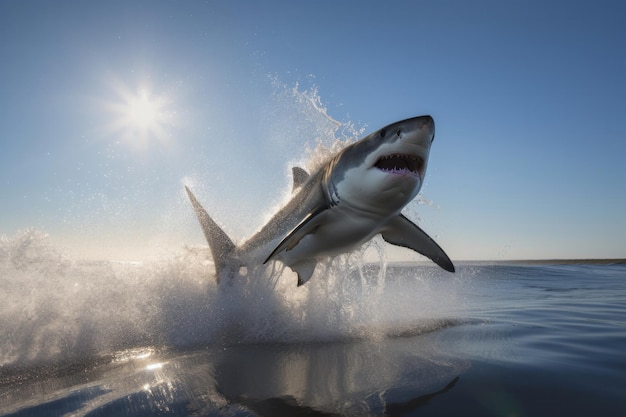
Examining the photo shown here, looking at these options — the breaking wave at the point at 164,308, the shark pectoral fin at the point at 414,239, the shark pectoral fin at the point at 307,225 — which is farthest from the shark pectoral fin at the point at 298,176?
the shark pectoral fin at the point at 414,239

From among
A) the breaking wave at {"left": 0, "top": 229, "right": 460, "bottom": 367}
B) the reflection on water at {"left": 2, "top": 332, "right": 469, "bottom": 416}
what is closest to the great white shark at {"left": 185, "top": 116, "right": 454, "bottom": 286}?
the breaking wave at {"left": 0, "top": 229, "right": 460, "bottom": 367}

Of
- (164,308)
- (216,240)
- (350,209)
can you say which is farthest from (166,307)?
(350,209)

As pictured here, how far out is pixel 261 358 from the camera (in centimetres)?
432

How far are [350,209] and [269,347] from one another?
228cm

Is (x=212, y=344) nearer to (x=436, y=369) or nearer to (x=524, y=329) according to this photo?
(x=436, y=369)

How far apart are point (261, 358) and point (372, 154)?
290 centimetres

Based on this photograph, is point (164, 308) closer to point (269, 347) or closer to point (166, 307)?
point (166, 307)

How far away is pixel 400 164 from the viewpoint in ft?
16.1

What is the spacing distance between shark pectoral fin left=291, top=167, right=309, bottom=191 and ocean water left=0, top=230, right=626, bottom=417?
1796mm

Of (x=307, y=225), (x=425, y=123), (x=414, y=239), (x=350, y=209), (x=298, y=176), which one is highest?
(x=298, y=176)

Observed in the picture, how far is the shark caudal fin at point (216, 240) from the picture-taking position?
804 centimetres

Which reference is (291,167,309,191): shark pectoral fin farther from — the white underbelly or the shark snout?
the shark snout

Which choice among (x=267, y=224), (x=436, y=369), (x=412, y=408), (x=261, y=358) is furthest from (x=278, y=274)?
(x=412, y=408)

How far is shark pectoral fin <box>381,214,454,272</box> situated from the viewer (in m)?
6.43
